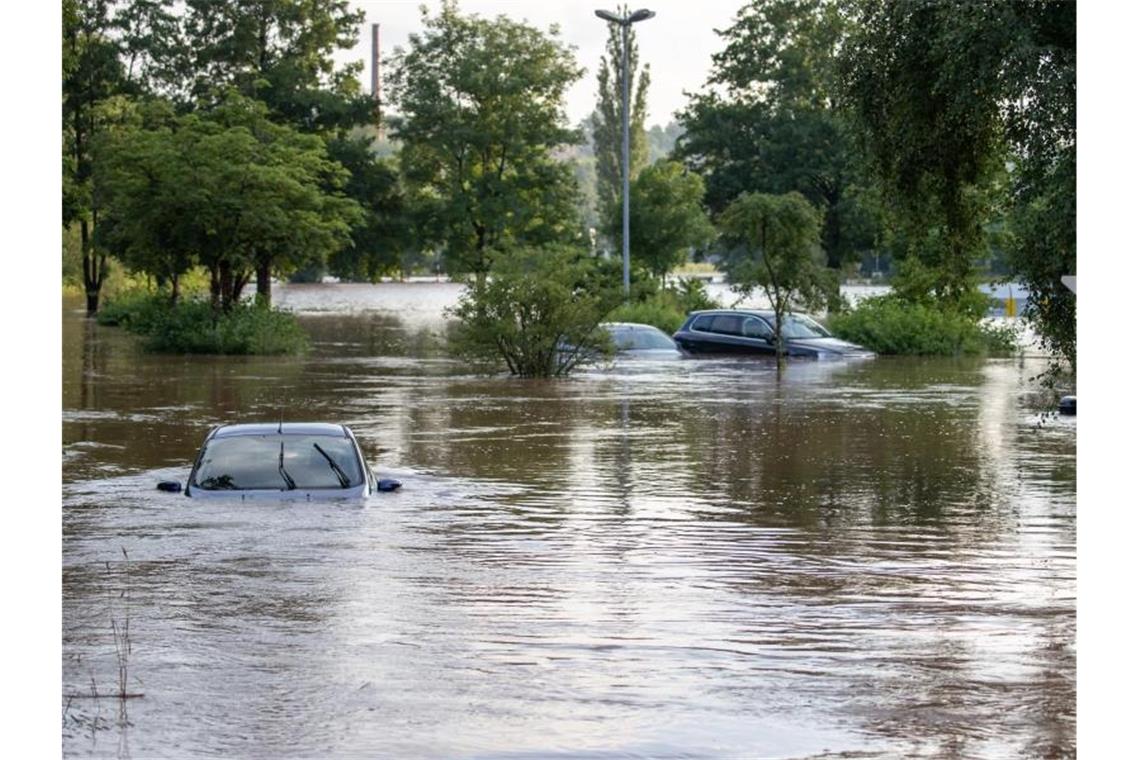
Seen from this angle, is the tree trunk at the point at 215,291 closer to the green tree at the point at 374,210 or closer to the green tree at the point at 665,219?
the green tree at the point at 665,219

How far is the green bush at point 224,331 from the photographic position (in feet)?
161

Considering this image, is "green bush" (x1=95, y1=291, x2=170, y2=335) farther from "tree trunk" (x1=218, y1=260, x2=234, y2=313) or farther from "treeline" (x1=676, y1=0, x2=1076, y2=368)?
"treeline" (x1=676, y1=0, x2=1076, y2=368)

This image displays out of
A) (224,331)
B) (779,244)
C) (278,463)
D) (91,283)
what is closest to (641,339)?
(779,244)

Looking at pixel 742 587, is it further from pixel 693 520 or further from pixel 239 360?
pixel 239 360

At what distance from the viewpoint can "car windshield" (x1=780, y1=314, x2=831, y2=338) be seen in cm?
4978

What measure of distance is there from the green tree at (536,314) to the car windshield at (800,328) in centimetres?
1017

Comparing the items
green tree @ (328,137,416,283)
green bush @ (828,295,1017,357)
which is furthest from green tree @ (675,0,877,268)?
green bush @ (828,295,1017,357)

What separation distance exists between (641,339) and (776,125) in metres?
23.6

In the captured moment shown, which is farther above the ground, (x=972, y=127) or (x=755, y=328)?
(x=972, y=127)

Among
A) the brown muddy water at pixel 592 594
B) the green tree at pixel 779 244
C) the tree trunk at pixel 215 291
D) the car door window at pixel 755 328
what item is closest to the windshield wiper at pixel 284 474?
the brown muddy water at pixel 592 594

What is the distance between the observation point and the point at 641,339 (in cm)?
4856

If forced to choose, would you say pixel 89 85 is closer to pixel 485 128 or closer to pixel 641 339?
pixel 485 128

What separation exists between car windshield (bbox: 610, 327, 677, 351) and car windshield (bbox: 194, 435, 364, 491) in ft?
94.5

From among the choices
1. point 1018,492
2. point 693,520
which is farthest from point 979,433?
point 693,520
